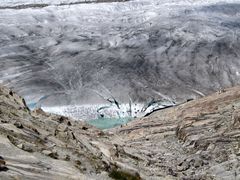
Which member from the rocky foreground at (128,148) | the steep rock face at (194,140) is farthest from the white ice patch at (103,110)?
the rocky foreground at (128,148)

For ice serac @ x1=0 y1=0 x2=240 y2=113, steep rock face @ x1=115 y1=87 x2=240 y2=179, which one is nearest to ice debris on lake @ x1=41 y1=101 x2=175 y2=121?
ice serac @ x1=0 y1=0 x2=240 y2=113

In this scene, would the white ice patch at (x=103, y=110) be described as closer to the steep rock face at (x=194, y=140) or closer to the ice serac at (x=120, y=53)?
the ice serac at (x=120, y=53)

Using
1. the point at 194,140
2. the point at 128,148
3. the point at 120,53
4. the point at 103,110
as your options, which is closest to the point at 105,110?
the point at 103,110

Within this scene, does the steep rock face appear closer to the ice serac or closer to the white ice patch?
the white ice patch

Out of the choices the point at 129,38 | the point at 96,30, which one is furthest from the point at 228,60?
the point at 96,30

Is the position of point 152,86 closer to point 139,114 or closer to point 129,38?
point 139,114

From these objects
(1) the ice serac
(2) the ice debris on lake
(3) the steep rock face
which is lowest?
(2) the ice debris on lake
